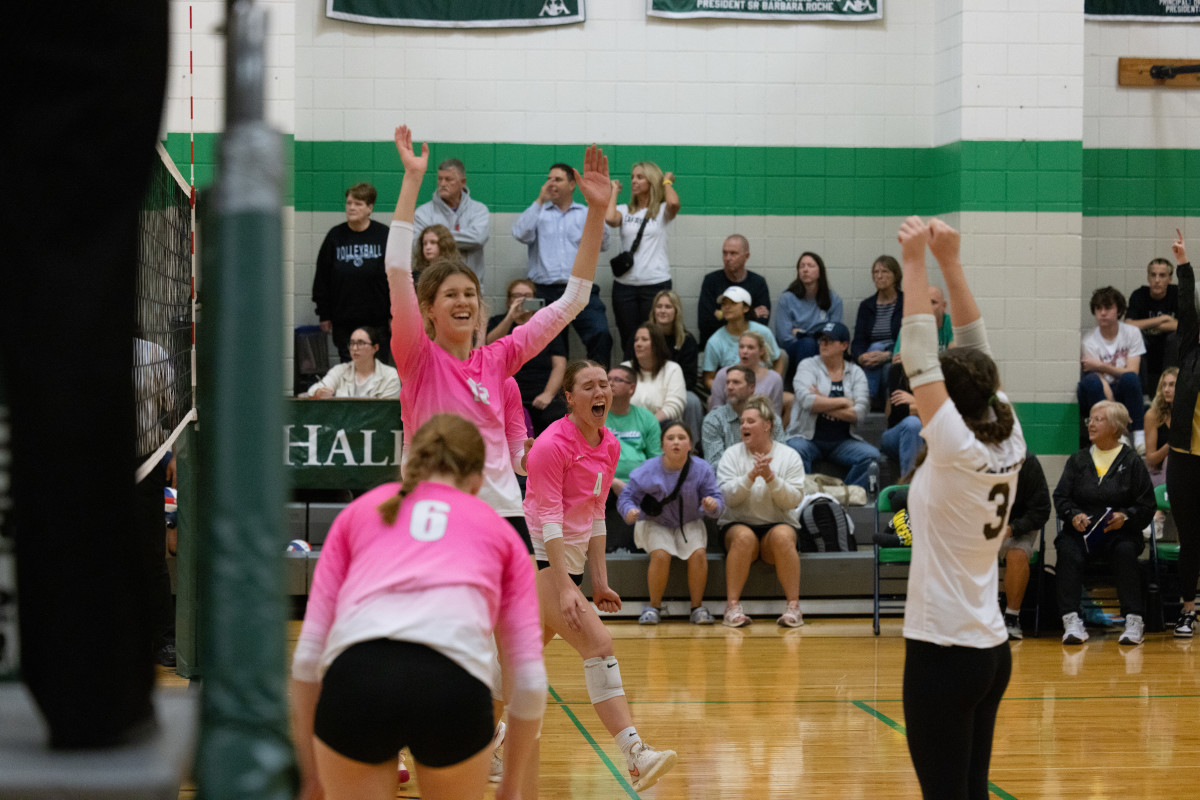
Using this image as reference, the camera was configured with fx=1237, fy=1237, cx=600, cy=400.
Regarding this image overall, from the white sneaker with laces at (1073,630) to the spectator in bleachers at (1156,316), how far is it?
3.93 metres

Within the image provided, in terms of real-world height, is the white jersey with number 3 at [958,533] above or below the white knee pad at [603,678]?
above

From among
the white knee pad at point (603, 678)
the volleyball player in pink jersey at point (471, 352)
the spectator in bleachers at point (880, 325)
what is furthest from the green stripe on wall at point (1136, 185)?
the volleyball player in pink jersey at point (471, 352)

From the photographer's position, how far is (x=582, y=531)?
17.9 ft

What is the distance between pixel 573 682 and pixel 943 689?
4.58 m

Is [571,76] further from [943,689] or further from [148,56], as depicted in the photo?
[148,56]

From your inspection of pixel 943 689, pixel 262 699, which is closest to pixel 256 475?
pixel 262 699

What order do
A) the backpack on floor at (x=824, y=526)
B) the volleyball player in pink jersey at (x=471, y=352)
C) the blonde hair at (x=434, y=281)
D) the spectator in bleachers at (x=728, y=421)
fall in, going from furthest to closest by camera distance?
the spectator in bleachers at (x=728, y=421), the backpack on floor at (x=824, y=526), the blonde hair at (x=434, y=281), the volleyball player in pink jersey at (x=471, y=352)

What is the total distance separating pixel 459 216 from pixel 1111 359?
6.40 metres

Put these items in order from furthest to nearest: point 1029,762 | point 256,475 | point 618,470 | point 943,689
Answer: point 618,470 < point 1029,762 < point 943,689 < point 256,475

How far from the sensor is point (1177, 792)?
547 centimetres

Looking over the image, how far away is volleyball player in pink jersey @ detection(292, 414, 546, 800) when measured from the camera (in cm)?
286

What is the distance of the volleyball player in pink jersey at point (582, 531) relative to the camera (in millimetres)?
5148

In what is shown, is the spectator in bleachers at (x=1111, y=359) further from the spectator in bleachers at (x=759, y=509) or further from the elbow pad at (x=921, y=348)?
the elbow pad at (x=921, y=348)

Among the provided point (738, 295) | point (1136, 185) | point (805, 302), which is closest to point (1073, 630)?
point (738, 295)
